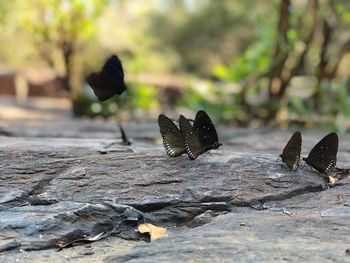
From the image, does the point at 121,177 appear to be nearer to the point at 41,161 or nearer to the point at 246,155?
the point at 41,161

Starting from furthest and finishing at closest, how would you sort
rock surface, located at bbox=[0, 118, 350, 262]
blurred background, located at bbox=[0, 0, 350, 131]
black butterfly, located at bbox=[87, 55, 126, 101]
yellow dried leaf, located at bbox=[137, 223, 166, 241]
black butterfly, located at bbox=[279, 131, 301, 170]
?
blurred background, located at bbox=[0, 0, 350, 131], black butterfly, located at bbox=[87, 55, 126, 101], black butterfly, located at bbox=[279, 131, 301, 170], yellow dried leaf, located at bbox=[137, 223, 166, 241], rock surface, located at bbox=[0, 118, 350, 262]

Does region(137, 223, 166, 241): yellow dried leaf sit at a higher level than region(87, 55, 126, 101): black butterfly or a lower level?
lower

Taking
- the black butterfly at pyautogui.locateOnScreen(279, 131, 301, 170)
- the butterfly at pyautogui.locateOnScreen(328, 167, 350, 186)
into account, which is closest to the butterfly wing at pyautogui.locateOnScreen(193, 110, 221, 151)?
the black butterfly at pyautogui.locateOnScreen(279, 131, 301, 170)

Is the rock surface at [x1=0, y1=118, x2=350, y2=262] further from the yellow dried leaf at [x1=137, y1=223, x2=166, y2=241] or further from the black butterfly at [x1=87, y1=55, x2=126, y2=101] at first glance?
the black butterfly at [x1=87, y1=55, x2=126, y2=101]

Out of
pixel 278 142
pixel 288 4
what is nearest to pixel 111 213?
pixel 278 142

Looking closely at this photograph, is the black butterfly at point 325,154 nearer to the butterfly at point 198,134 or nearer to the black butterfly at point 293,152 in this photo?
the black butterfly at point 293,152

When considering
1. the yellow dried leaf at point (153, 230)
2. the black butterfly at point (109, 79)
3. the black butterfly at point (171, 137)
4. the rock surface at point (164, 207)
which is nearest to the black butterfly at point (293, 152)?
the rock surface at point (164, 207)

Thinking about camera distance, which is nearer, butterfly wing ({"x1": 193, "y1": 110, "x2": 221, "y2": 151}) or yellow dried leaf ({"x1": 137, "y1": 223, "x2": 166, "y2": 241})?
yellow dried leaf ({"x1": 137, "y1": 223, "x2": 166, "y2": 241})
